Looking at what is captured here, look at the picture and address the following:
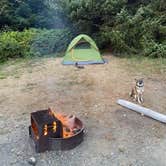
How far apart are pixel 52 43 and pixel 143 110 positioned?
509cm

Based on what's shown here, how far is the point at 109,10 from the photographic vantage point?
29.9 ft

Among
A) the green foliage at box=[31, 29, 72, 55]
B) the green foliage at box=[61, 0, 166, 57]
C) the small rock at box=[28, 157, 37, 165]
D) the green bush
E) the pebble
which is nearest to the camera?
the small rock at box=[28, 157, 37, 165]

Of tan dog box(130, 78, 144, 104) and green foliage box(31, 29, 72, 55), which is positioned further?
green foliage box(31, 29, 72, 55)

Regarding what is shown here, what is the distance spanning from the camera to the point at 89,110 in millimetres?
5453

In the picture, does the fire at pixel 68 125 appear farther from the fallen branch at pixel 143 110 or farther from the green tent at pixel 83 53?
the green tent at pixel 83 53

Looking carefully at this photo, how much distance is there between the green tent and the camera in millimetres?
8398

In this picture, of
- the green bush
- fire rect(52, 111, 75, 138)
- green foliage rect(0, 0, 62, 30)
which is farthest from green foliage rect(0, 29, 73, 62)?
fire rect(52, 111, 75, 138)

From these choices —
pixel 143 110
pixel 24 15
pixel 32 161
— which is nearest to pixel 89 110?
pixel 143 110

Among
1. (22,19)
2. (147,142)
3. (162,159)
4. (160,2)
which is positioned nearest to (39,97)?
(147,142)

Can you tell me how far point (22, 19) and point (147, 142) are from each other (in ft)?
29.6

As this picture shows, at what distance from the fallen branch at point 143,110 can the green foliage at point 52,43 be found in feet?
14.5

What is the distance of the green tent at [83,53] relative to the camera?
27.6ft

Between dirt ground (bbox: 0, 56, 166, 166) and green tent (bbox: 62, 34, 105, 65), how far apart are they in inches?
12.6

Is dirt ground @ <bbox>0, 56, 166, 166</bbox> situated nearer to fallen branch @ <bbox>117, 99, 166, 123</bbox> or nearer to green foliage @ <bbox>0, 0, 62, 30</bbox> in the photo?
fallen branch @ <bbox>117, 99, 166, 123</bbox>
